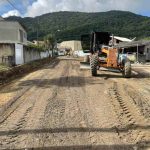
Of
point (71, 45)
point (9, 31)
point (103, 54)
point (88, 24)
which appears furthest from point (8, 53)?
point (71, 45)

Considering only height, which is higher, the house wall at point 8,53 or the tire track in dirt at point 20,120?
the house wall at point 8,53

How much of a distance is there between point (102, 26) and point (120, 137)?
149559mm

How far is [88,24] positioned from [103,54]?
149156 mm

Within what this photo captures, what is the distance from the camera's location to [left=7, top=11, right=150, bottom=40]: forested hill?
141875mm

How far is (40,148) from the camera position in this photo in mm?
7922

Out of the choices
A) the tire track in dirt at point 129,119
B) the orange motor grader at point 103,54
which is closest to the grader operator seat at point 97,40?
the orange motor grader at point 103,54

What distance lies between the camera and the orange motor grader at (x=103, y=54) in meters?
23.9

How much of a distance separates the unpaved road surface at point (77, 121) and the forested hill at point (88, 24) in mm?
119614

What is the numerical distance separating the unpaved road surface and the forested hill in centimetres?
11961

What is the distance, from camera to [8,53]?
3753cm

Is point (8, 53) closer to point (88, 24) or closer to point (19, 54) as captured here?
point (19, 54)

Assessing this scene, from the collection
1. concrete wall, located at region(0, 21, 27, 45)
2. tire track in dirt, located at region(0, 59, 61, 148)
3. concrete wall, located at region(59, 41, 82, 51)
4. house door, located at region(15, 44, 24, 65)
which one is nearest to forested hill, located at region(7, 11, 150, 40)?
concrete wall, located at region(59, 41, 82, 51)

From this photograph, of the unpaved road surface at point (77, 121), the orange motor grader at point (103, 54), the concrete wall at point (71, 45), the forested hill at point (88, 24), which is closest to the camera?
the unpaved road surface at point (77, 121)

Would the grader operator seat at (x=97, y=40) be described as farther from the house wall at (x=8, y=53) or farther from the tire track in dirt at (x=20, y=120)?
the house wall at (x=8, y=53)
